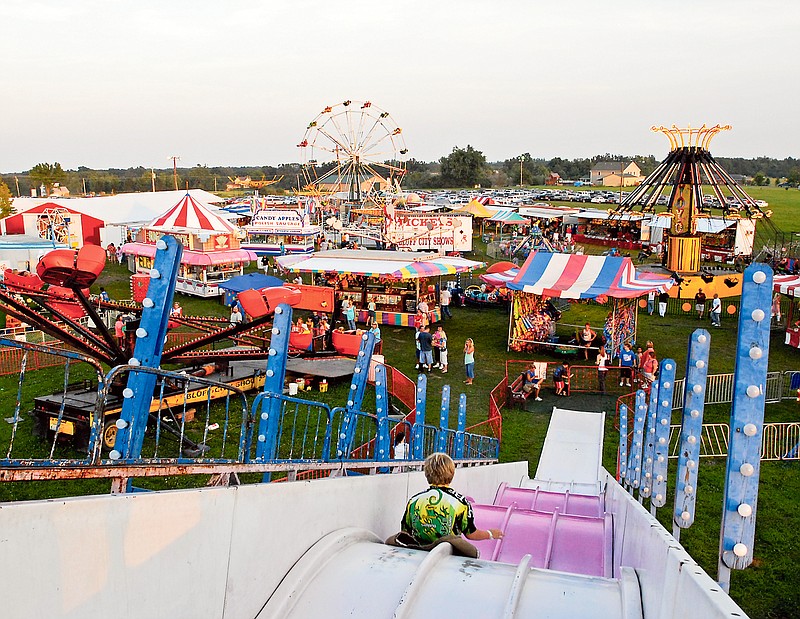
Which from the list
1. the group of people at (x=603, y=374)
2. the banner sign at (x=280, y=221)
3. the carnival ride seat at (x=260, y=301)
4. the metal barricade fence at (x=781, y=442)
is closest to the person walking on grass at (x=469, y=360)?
the group of people at (x=603, y=374)

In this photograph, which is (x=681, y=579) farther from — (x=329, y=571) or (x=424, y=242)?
(x=424, y=242)

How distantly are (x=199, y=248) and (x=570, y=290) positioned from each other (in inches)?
655

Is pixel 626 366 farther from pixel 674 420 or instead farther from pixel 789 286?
pixel 789 286

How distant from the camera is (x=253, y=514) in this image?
3.83 metres

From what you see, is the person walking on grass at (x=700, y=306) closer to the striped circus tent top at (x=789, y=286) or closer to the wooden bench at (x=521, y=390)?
the striped circus tent top at (x=789, y=286)

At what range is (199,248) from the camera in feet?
100

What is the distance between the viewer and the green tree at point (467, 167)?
429 ft

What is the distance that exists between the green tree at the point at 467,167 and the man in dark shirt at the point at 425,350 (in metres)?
115

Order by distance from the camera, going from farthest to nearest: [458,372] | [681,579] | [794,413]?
[458,372]
[794,413]
[681,579]

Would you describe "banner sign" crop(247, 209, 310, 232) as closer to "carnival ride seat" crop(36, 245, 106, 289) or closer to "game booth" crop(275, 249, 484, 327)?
"game booth" crop(275, 249, 484, 327)

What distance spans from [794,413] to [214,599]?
13.8 meters

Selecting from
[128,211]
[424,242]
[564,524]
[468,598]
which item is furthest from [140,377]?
[128,211]

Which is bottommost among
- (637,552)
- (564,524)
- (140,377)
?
(564,524)

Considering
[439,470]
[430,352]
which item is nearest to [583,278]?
[430,352]
